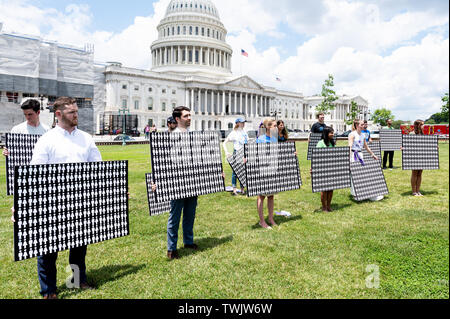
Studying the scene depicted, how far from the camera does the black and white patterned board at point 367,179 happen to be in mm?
9148

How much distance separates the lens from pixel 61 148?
4258 millimetres

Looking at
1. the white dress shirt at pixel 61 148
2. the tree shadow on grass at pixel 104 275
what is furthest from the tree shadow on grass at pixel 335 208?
the white dress shirt at pixel 61 148

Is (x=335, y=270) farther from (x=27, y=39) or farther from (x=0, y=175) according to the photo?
(x=27, y=39)

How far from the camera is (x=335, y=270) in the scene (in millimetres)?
4871

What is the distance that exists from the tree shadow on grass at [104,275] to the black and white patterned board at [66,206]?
61 cm

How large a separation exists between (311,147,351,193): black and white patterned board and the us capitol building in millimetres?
73162

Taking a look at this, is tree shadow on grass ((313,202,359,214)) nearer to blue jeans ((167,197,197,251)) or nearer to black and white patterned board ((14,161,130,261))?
blue jeans ((167,197,197,251))

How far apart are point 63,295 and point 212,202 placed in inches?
217

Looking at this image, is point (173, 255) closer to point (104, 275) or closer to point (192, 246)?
point (192, 246)

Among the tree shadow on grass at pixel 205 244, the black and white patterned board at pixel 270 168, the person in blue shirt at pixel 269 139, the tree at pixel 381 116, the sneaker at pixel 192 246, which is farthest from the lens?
the tree at pixel 381 116

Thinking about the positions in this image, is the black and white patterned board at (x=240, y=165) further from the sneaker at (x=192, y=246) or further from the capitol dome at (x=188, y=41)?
the capitol dome at (x=188, y=41)

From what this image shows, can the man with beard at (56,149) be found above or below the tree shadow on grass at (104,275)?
above

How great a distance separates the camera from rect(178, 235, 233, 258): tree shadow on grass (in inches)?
225

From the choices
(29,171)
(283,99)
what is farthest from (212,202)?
(283,99)
